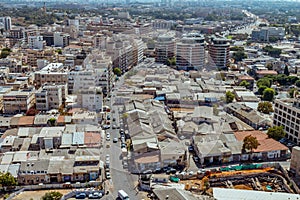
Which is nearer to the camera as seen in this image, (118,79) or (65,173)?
(65,173)

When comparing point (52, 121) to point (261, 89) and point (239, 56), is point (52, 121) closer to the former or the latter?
point (261, 89)

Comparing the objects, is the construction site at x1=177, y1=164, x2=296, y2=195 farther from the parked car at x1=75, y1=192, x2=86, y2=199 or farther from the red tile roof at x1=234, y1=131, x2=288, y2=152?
the parked car at x1=75, y1=192, x2=86, y2=199

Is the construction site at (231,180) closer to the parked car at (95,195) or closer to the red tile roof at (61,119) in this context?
the parked car at (95,195)

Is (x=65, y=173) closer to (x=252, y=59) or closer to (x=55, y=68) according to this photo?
(x=55, y=68)

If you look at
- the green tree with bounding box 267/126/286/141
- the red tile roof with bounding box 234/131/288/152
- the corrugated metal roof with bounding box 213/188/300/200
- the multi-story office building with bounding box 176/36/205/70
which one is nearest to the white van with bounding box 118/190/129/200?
the corrugated metal roof with bounding box 213/188/300/200

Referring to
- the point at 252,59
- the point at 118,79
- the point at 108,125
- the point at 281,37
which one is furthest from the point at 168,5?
the point at 108,125

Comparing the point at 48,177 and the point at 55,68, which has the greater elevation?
the point at 55,68

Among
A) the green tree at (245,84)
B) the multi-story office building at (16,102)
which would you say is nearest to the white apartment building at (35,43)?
the multi-story office building at (16,102)
